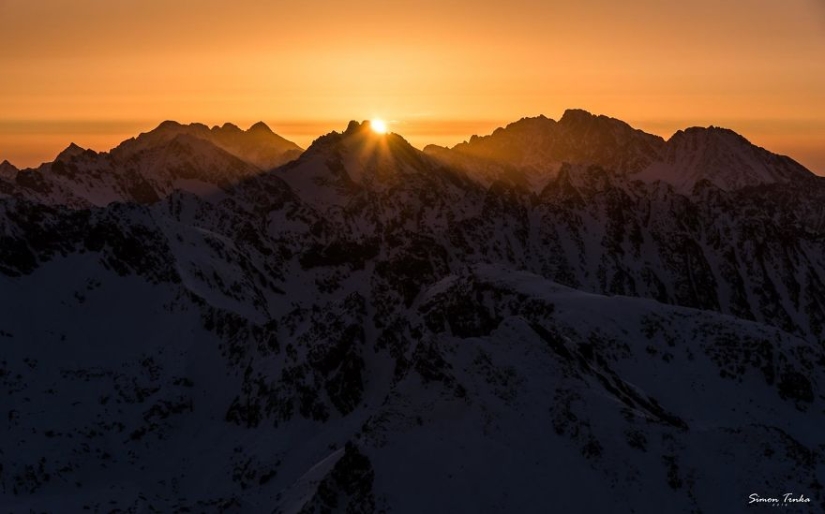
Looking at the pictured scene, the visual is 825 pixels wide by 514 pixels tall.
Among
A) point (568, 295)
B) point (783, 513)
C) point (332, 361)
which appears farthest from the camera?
point (568, 295)

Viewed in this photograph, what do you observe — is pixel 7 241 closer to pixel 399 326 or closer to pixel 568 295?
pixel 399 326

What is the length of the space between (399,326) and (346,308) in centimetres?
797

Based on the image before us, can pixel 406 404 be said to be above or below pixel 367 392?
above

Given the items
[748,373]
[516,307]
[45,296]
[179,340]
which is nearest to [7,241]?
[45,296]

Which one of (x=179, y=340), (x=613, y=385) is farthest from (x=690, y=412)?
(x=179, y=340)

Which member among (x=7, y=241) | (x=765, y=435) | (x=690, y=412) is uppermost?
(x=7, y=241)

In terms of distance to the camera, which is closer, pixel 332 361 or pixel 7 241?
pixel 332 361

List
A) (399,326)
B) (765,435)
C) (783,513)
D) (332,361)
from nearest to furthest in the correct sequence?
(783,513), (765,435), (332,361), (399,326)

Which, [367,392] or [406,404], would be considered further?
[367,392]

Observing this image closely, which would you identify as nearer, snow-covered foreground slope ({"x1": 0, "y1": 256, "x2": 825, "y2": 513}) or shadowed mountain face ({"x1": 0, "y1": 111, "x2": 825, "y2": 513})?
snow-covered foreground slope ({"x1": 0, "y1": 256, "x2": 825, "y2": 513})

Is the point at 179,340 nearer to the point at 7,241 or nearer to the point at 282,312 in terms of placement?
the point at 7,241

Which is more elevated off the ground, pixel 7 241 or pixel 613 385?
pixel 7 241

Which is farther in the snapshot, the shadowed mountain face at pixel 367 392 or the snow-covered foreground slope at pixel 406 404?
the shadowed mountain face at pixel 367 392

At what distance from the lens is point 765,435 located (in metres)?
78.4
